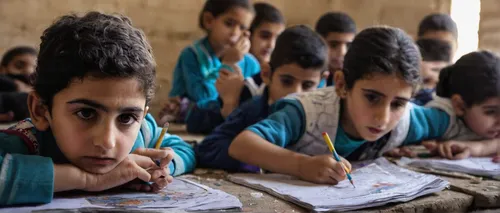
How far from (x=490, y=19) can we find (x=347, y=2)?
140 cm

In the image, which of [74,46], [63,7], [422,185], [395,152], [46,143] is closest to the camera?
[74,46]

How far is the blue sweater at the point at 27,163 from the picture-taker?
3.90 feet

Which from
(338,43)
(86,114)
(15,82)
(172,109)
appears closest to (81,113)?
(86,114)

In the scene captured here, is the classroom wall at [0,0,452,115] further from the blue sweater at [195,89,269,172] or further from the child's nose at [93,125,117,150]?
the child's nose at [93,125,117,150]

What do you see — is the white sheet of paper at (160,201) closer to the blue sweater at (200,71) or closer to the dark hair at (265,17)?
the blue sweater at (200,71)

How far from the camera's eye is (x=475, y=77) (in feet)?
7.32

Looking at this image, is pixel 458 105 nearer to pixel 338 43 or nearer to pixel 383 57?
pixel 383 57

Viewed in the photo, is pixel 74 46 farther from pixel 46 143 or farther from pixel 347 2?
pixel 347 2

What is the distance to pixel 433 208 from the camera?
4.68ft

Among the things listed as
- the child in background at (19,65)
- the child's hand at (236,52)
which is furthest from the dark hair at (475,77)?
the child in background at (19,65)

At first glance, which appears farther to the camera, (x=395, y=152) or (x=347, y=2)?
(x=347, y=2)

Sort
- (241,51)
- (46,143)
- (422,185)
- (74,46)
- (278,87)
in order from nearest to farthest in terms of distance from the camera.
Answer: (74,46) → (46,143) → (422,185) → (278,87) → (241,51)

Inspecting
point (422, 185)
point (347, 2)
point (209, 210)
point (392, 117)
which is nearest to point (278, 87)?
point (392, 117)

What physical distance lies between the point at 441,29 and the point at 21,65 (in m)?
2.60
